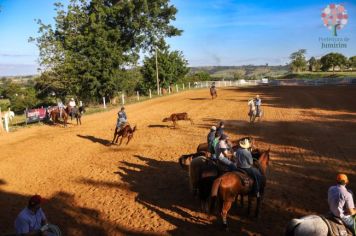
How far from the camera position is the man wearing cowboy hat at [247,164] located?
930cm

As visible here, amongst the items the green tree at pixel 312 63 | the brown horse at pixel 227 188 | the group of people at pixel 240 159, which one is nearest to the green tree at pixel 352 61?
the green tree at pixel 312 63

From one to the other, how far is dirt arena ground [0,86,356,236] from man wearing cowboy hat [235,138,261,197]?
3.26 feet

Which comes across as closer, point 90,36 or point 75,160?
point 75,160

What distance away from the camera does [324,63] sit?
4006 inches

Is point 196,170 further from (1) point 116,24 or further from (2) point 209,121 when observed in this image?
(1) point 116,24

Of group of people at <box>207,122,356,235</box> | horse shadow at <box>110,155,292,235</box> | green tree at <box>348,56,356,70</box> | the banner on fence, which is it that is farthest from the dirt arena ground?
green tree at <box>348,56,356,70</box>

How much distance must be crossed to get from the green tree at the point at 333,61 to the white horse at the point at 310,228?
329 ft

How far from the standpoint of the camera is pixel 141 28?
157 feet

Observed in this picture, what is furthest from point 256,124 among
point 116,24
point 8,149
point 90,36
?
point 116,24

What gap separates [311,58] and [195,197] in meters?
117

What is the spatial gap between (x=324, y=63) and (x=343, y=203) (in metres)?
104

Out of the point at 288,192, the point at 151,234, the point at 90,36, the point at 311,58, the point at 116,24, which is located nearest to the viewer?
the point at 151,234

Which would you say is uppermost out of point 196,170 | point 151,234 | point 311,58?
point 311,58

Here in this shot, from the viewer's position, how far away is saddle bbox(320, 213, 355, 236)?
662 centimetres
